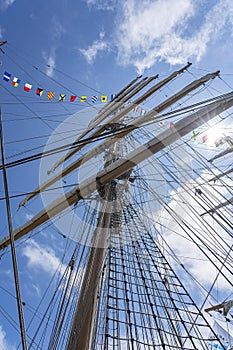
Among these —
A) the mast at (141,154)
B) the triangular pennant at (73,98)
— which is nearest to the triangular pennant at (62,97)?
the triangular pennant at (73,98)

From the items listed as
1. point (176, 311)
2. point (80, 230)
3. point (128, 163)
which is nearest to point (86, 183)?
point (128, 163)

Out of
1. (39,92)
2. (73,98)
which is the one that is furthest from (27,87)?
(73,98)

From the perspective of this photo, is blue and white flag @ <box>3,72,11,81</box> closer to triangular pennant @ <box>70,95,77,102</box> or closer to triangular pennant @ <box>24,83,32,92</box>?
triangular pennant @ <box>24,83,32,92</box>

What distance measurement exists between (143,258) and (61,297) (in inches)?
89.1

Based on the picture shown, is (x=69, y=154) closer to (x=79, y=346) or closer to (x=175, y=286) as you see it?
(x=175, y=286)

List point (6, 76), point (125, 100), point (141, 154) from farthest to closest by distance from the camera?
point (125, 100) < point (6, 76) < point (141, 154)

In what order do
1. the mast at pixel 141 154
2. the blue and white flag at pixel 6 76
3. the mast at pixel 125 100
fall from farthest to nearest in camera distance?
1. the mast at pixel 125 100
2. the blue and white flag at pixel 6 76
3. the mast at pixel 141 154

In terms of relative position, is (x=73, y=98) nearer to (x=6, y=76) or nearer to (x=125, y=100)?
(x=6, y=76)

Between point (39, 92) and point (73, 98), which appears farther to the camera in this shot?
point (73, 98)

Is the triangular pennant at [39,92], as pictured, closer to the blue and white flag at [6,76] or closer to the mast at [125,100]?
the blue and white flag at [6,76]

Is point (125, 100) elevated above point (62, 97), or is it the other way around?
point (125, 100)

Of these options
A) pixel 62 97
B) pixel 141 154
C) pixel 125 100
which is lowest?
pixel 141 154

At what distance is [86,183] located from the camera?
530 cm

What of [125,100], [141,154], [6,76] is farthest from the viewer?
[125,100]
